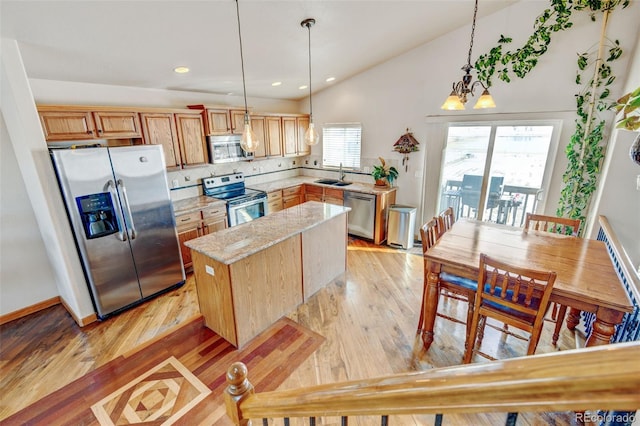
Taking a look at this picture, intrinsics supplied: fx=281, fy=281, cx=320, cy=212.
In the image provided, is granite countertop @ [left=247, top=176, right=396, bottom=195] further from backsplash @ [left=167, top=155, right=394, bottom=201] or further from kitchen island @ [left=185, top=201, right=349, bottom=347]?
kitchen island @ [left=185, top=201, right=349, bottom=347]

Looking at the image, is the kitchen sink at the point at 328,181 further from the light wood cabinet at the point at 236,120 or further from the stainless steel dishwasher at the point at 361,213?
the light wood cabinet at the point at 236,120

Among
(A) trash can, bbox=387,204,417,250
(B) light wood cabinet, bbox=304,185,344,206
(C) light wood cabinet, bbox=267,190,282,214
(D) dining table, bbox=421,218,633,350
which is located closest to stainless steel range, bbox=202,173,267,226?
(C) light wood cabinet, bbox=267,190,282,214

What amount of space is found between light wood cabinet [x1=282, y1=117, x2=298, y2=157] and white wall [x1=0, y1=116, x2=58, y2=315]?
3572 mm

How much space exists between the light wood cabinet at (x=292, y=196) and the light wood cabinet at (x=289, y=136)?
2.31 ft

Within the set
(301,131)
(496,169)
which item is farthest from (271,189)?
(496,169)

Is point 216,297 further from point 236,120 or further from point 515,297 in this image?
point 236,120

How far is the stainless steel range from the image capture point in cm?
432

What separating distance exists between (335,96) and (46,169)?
4.28 meters

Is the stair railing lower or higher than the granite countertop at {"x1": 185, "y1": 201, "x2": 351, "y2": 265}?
higher

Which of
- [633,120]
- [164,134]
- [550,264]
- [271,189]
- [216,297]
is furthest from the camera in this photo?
[271,189]

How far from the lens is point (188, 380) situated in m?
2.27

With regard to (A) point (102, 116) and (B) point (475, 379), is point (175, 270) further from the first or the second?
(B) point (475, 379)

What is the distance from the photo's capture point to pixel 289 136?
5.41 metres

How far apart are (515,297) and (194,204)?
3805 mm
